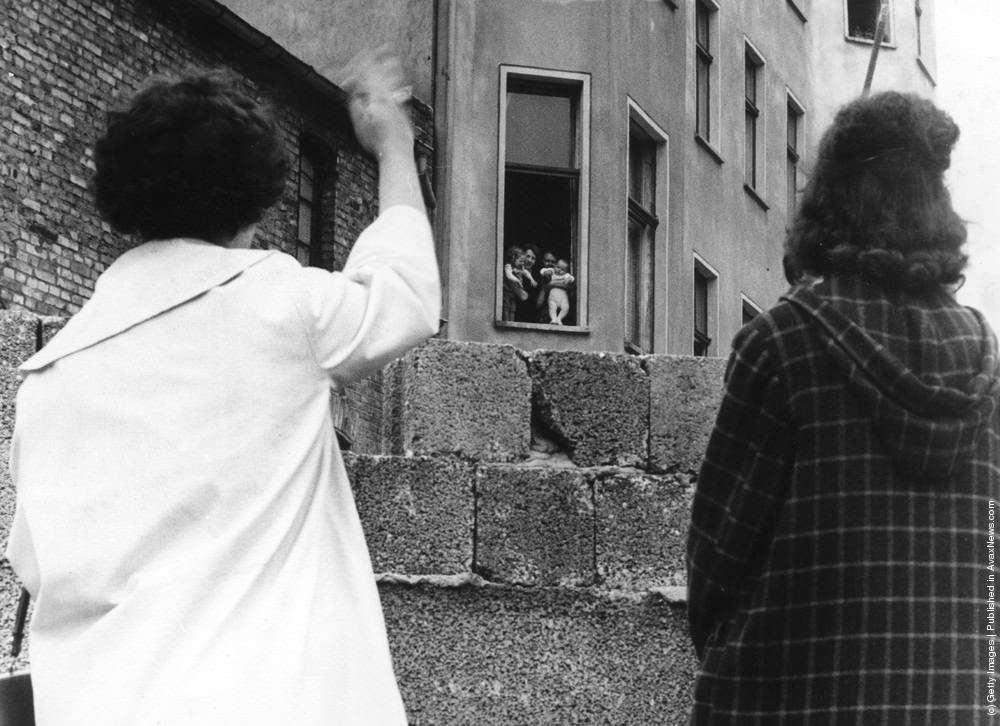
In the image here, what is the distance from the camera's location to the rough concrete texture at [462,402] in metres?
4.90

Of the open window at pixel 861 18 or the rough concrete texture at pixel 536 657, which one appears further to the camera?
the open window at pixel 861 18

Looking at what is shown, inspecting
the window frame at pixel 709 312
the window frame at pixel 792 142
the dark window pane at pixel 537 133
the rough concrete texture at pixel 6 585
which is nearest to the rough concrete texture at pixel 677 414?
the rough concrete texture at pixel 6 585

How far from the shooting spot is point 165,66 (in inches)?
631

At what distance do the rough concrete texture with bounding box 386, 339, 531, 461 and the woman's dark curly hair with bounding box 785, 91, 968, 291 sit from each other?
74.6 inches

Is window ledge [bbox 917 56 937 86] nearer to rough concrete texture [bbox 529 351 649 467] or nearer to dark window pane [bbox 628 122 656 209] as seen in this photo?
dark window pane [bbox 628 122 656 209]

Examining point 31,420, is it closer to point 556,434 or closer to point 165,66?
point 556,434

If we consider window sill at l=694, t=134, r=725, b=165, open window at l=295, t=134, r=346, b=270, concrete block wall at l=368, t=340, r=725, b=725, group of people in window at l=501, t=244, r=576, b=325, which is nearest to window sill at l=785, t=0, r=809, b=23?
window sill at l=694, t=134, r=725, b=165

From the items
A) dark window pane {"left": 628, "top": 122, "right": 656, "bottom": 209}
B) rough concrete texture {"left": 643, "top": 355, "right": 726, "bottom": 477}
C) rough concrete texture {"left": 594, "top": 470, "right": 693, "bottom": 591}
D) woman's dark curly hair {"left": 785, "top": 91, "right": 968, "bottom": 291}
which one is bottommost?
rough concrete texture {"left": 594, "top": 470, "right": 693, "bottom": 591}

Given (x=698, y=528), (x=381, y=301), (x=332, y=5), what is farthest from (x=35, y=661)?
(x=332, y=5)

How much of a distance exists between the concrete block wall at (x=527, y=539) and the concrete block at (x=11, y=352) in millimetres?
896

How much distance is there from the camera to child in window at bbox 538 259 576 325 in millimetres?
18844

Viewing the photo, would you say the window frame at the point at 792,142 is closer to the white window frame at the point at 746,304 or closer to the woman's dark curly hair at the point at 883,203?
the white window frame at the point at 746,304

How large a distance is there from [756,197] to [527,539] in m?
19.6

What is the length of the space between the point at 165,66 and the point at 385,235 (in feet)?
45.2
